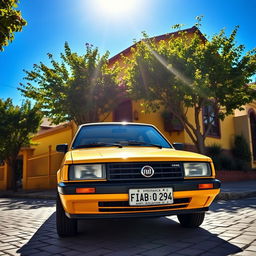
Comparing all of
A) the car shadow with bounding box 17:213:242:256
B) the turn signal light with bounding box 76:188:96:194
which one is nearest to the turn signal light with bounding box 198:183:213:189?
the car shadow with bounding box 17:213:242:256

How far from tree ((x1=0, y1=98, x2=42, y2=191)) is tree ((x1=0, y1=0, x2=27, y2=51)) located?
10257 millimetres

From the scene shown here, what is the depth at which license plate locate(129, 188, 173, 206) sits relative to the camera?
287 centimetres

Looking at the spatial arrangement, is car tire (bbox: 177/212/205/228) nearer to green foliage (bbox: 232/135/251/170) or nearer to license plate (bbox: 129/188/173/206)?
license plate (bbox: 129/188/173/206)

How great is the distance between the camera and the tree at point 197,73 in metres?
8.90

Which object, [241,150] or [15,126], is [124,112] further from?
[241,150]

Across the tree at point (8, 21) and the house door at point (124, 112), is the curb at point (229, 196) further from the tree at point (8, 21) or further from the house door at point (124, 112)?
the house door at point (124, 112)

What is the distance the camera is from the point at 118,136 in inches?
174

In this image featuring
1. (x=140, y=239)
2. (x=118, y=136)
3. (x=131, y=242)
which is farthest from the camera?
(x=118, y=136)

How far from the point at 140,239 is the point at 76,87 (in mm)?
9289

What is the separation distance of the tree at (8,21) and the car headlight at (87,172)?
3616mm

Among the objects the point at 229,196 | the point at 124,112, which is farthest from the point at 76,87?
the point at 229,196

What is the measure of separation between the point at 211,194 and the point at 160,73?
22.7 ft

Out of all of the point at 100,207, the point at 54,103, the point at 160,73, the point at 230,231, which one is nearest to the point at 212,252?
the point at 230,231

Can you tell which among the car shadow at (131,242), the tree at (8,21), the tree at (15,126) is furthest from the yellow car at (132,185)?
the tree at (15,126)
